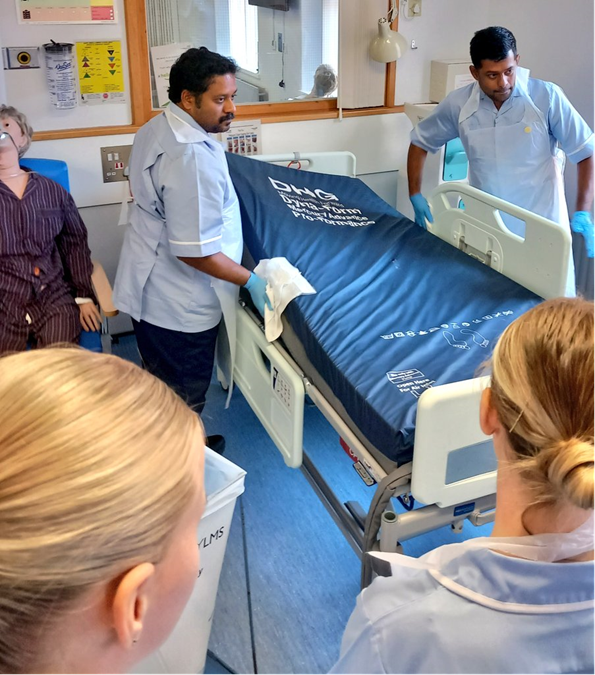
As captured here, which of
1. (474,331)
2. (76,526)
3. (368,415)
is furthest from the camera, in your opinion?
(474,331)

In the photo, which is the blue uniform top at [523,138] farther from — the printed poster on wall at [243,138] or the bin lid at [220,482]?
the bin lid at [220,482]

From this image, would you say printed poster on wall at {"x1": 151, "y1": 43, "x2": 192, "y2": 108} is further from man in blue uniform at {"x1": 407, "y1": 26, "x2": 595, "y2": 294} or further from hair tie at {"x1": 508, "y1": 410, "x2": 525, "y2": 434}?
hair tie at {"x1": 508, "y1": 410, "x2": 525, "y2": 434}

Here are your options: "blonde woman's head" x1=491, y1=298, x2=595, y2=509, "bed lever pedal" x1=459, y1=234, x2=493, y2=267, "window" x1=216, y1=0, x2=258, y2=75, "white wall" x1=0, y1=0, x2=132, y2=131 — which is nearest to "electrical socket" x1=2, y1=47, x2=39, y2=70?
"white wall" x1=0, y1=0, x2=132, y2=131

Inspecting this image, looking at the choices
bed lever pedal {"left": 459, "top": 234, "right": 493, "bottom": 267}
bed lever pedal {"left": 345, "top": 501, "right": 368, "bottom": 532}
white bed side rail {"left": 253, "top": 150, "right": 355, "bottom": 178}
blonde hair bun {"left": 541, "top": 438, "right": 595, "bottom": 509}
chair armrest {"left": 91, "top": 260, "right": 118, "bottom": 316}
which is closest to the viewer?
blonde hair bun {"left": 541, "top": 438, "right": 595, "bottom": 509}

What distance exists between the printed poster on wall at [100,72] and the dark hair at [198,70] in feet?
3.15

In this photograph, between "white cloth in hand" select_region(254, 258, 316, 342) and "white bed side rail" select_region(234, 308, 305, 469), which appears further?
"white cloth in hand" select_region(254, 258, 316, 342)

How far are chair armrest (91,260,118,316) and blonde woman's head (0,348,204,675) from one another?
1.78m

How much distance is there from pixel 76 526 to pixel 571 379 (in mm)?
538

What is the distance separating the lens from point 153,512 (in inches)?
26.3

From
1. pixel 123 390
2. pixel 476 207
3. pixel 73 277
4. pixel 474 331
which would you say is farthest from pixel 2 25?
pixel 123 390

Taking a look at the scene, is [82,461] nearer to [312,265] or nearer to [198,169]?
[198,169]

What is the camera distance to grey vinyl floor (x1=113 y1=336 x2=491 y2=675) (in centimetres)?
198

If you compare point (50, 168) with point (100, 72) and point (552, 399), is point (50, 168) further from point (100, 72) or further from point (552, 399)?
point (552, 399)

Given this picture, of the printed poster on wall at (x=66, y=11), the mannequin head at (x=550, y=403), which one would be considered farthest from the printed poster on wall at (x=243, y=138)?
the mannequin head at (x=550, y=403)
